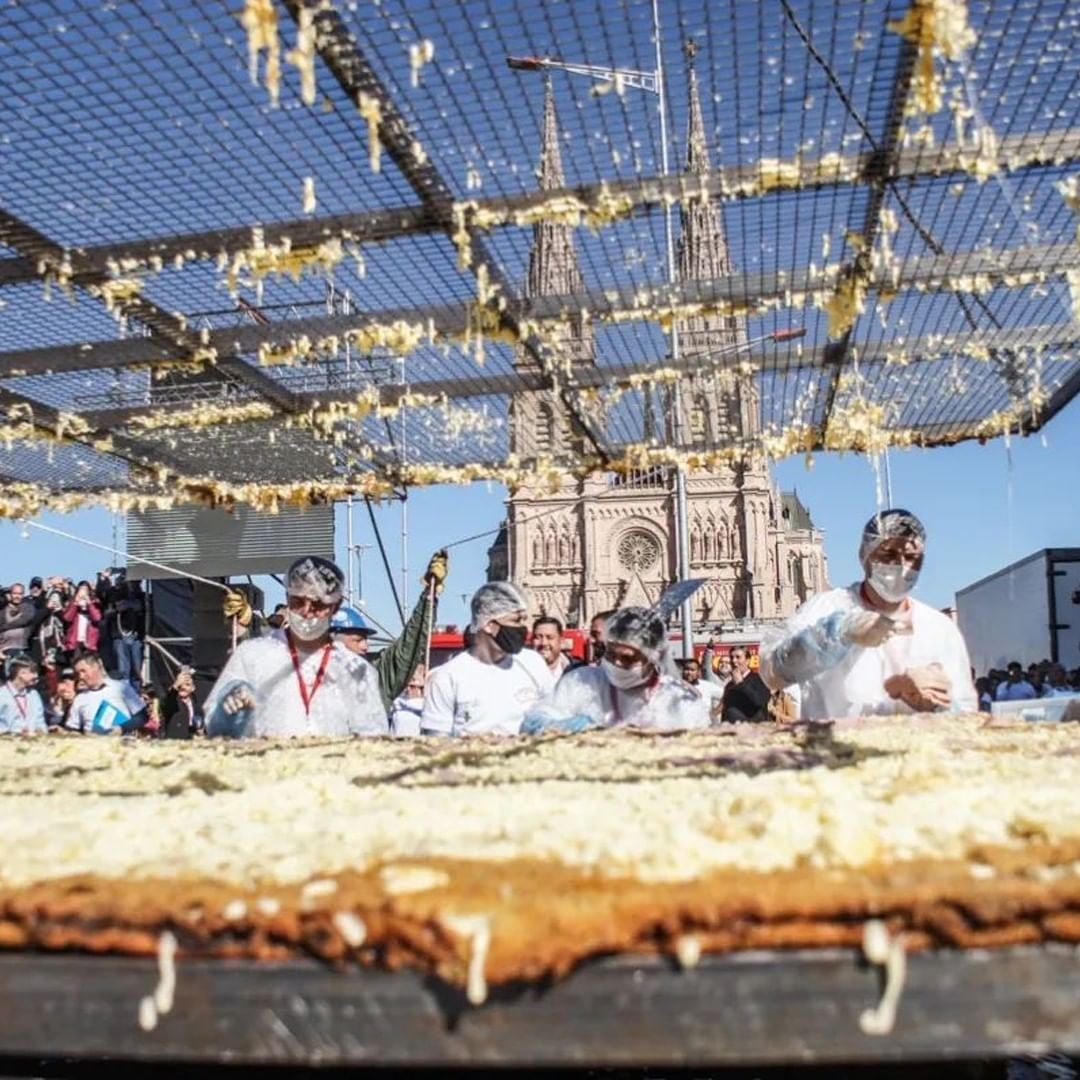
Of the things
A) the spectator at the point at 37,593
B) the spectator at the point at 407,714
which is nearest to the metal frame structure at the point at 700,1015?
the spectator at the point at 407,714

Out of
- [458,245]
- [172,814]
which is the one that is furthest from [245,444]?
[172,814]

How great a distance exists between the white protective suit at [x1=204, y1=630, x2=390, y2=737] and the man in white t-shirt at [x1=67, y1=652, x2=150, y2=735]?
436 cm

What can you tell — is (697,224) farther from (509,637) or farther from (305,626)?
(305,626)

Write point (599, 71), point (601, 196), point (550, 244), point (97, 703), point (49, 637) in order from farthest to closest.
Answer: point (49, 637), point (97, 703), point (550, 244), point (601, 196), point (599, 71)

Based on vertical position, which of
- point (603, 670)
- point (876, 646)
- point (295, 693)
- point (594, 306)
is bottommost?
point (295, 693)

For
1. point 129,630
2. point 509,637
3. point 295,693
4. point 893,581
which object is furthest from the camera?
point 129,630

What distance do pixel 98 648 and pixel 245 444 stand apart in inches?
369

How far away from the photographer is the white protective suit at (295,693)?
550 cm

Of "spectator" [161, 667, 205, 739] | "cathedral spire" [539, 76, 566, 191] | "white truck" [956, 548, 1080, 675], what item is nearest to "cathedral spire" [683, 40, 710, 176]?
"cathedral spire" [539, 76, 566, 191]

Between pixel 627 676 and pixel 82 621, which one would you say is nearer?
pixel 627 676

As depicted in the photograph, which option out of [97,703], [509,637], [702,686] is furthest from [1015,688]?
[97,703]

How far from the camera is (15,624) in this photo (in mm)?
15594

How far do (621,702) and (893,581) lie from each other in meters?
1.44

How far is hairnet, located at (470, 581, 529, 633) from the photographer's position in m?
6.84
